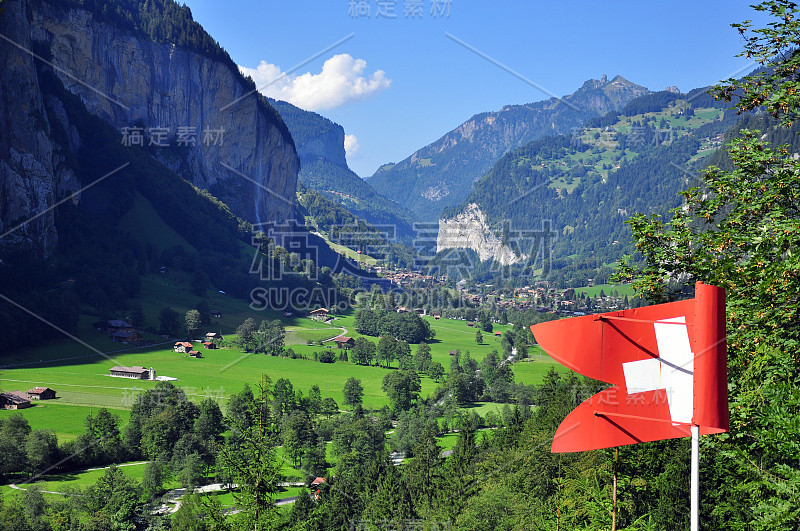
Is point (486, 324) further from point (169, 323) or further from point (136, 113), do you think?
point (136, 113)

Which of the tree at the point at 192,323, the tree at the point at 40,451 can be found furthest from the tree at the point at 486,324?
the tree at the point at 40,451

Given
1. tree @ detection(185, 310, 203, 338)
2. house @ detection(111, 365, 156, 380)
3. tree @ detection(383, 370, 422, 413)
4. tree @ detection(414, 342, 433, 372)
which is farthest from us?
tree @ detection(185, 310, 203, 338)

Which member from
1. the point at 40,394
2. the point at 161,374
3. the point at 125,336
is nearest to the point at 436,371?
the point at 161,374

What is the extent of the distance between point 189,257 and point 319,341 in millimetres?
43415

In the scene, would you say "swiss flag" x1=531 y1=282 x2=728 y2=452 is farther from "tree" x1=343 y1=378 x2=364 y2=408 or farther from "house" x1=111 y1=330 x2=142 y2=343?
"house" x1=111 y1=330 x2=142 y2=343

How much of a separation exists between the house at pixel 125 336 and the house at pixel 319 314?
40.4 meters

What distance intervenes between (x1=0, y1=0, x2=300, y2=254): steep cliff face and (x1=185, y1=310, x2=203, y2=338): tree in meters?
27.4

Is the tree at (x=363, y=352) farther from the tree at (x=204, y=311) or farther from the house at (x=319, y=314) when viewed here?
the house at (x=319, y=314)

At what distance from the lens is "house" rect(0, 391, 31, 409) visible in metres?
54.8

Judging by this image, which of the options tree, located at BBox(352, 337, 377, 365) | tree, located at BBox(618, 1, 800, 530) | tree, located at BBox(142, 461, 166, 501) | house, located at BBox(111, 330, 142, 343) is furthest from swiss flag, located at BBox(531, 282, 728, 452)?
tree, located at BBox(352, 337, 377, 365)

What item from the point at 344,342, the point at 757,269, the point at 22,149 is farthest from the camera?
the point at 344,342

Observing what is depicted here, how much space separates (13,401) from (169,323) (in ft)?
118

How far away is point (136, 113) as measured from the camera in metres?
140

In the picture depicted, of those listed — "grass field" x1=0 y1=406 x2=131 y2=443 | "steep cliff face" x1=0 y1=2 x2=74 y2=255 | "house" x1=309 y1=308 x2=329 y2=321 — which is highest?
"steep cliff face" x1=0 y1=2 x2=74 y2=255
